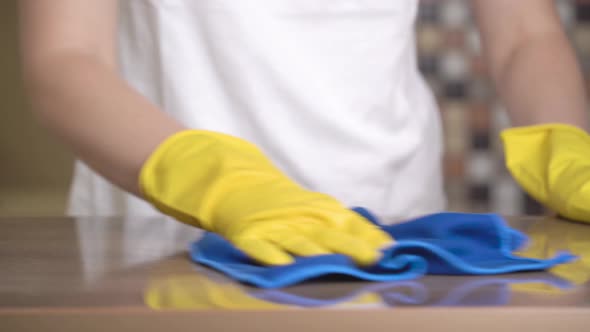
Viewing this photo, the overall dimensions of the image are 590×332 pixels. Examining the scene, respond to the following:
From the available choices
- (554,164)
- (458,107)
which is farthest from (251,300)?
(458,107)

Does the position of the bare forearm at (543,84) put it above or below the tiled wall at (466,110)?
above

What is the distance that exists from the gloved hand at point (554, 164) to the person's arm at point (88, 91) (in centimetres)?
44

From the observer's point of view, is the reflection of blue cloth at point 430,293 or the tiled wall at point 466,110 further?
the tiled wall at point 466,110

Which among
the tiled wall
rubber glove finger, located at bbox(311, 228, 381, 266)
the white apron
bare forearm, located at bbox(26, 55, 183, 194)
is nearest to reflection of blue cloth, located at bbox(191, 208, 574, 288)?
rubber glove finger, located at bbox(311, 228, 381, 266)

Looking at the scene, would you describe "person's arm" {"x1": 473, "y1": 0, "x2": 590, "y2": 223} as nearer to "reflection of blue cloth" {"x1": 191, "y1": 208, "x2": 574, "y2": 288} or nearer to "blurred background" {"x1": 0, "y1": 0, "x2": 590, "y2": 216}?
"reflection of blue cloth" {"x1": 191, "y1": 208, "x2": 574, "y2": 288}

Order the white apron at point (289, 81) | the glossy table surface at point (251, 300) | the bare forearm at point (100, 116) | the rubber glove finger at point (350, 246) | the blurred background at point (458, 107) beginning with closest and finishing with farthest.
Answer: the glossy table surface at point (251, 300), the rubber glove finger at point (350, 246), the bare forearm at point (100, 116), the white apron at point (289, 81), the blurred background at point (458, 107)

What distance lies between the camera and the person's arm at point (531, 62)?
3.83 ft

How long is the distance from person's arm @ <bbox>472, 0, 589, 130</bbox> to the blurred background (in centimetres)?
116

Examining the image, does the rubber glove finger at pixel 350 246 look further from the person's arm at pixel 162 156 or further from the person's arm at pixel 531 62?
the person's arm at pixel 531 62

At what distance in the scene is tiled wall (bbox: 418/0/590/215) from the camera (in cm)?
255

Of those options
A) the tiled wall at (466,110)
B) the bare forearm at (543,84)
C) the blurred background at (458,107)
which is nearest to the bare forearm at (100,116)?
the bare forearm at (543,84)

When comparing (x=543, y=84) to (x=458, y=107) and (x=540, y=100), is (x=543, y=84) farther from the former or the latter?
(x=458, y=107)

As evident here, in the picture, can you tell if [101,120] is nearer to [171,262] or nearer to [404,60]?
[171,262]

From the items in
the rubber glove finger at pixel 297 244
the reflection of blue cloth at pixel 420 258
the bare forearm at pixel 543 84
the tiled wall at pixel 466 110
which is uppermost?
the bare forearm at pixel 543 84
